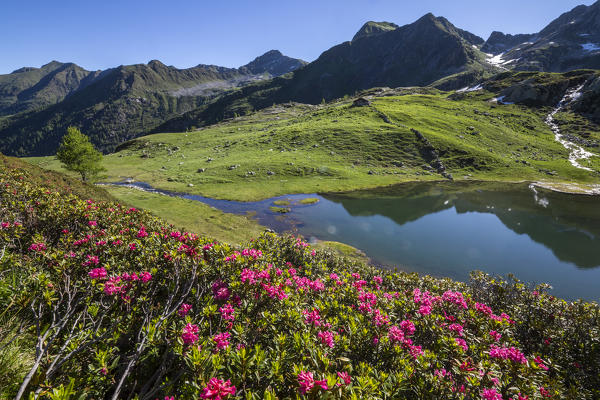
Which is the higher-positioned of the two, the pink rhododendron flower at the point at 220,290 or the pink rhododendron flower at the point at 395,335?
the pink rhododendron flower at the point at 220,290

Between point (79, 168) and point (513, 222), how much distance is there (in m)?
86.8

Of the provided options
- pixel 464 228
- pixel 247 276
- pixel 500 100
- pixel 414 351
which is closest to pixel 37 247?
pixel 247 276

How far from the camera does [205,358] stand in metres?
4.47

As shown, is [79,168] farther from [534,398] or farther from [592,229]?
Result: [592,229]

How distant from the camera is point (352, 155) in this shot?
91125mm

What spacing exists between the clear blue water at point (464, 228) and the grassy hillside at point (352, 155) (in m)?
10.9

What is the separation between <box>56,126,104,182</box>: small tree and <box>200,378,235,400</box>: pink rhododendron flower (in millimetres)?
69728

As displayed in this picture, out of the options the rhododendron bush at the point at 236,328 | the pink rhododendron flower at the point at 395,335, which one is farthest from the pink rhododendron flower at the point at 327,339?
the pink rhododendron flower at the point at 395,335

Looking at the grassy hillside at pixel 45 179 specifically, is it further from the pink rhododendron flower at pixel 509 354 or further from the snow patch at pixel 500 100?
the snow patch at pixel 500 100

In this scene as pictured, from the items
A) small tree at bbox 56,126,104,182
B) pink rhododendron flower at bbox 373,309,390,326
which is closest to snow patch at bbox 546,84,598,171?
pink rhododendron flower at bbox 373,309,390,326

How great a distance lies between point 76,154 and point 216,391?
233 feet

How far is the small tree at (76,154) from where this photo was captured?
54688 mm

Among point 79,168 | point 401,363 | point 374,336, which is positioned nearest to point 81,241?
point 374,336

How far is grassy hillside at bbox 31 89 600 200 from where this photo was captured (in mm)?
70188
